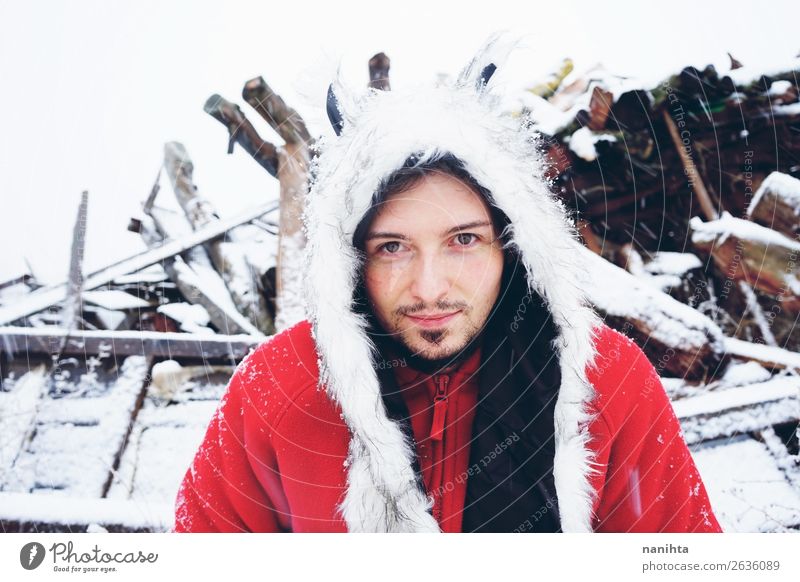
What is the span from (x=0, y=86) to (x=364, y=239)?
66 cm

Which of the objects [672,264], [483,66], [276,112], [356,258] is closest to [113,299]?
[276,112]

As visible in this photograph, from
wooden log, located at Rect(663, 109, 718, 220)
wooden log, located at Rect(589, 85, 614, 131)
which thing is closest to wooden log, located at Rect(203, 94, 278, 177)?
wooden log, located at Rect(589, 85, 614, 131)

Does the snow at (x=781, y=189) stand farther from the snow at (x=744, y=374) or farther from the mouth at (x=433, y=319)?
the mouth at (x=433, y=319)

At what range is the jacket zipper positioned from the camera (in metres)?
0.51

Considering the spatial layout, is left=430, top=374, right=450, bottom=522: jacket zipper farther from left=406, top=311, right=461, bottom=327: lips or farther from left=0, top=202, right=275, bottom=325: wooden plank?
left=0, top=202, right=275, bottom=325: wooden plank

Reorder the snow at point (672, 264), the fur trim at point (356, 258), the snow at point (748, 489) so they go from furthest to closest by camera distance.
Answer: the snow at point (672, 264), the snow at point (748, 489), the fur trim at point (356, 258)

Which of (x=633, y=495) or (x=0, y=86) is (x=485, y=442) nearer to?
(x=633, y=495)

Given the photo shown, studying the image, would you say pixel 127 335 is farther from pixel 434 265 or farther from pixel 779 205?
pixel 779 205

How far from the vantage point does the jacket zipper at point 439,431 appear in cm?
51

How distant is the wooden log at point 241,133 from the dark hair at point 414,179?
1.31 ft

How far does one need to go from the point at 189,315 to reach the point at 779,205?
1.02m

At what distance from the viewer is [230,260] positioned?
91cm

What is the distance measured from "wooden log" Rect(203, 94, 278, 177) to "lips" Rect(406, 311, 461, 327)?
0.46 m

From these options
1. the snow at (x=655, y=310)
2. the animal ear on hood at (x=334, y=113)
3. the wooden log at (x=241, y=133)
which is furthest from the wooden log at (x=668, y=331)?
the wooden log at (x=241, y=133)
